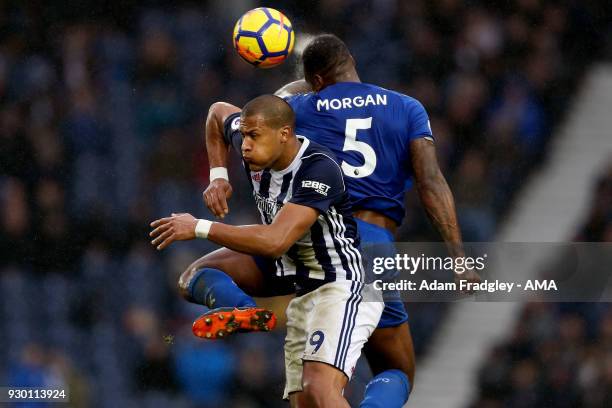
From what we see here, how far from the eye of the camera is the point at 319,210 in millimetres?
5227

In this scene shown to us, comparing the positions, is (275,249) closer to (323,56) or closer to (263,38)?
(323,56)

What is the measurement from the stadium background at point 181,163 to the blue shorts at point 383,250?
3.06 metres

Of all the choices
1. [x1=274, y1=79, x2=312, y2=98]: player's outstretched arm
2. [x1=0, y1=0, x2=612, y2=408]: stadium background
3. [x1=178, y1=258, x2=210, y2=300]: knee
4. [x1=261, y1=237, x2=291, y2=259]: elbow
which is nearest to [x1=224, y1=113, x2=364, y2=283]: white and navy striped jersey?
[x1=261, y1=237, x2=291, y2=259]: elbow

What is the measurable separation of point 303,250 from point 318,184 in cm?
38

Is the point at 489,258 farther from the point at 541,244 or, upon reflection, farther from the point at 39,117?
the point at 39,117

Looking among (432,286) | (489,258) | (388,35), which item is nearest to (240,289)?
(432,286)

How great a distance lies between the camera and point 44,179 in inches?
404

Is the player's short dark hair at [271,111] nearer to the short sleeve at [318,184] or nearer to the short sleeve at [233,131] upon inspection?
the short sleeve at [318,184]

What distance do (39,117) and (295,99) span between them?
16.4 feet

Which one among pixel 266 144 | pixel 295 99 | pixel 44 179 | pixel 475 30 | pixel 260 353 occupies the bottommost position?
pixel 260 353

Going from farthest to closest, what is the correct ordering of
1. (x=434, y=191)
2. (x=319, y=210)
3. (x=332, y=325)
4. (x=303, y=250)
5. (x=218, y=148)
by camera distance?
(x=218, y=148) < (x=434, y=191) < (x=303, y=250) < (x=332, y=325) < (x=319, y=210)

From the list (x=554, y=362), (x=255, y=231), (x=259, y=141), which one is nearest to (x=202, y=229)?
(x=255, y=231)

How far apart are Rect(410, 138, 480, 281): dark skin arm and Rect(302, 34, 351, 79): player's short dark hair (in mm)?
569

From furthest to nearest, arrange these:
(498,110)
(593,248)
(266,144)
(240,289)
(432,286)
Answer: (498,110) → (593,248) → (432,286) → (240,289) → (266,144)
